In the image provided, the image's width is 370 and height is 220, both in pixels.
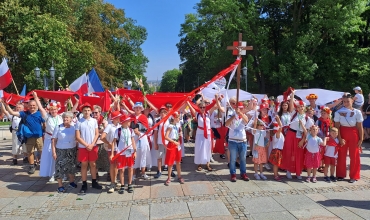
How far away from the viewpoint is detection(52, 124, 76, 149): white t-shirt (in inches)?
235

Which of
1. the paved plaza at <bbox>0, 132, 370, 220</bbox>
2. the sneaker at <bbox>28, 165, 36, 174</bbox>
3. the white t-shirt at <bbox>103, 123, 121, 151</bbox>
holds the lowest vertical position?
the paved plaza at <bbox>0, 132, 370, 220</bbox>

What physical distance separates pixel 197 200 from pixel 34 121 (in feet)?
15.2

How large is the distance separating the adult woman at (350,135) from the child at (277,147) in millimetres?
1225

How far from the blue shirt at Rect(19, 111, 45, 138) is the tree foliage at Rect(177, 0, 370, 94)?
19257mm

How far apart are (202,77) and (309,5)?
52.0ft

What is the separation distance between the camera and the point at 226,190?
596 centimetres

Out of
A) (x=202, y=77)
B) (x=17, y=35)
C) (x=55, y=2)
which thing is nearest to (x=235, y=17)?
(x=202, y=77)

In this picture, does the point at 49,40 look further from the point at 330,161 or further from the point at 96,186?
the point at 330,161

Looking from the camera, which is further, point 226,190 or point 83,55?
point 83,55

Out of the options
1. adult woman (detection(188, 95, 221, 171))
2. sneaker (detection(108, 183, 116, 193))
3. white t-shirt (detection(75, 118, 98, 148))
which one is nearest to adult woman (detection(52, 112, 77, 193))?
white t-shirt (detection(75, 118, 98, 148))

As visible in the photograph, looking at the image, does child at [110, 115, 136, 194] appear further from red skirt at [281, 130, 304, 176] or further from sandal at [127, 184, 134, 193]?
red skirt at [281, 130, 304, 176]

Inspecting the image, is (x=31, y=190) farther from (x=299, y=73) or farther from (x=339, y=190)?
(x=299, y=73)

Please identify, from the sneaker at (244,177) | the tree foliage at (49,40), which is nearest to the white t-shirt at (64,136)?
the sneaker at (244,177)

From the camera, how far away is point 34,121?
746cm
